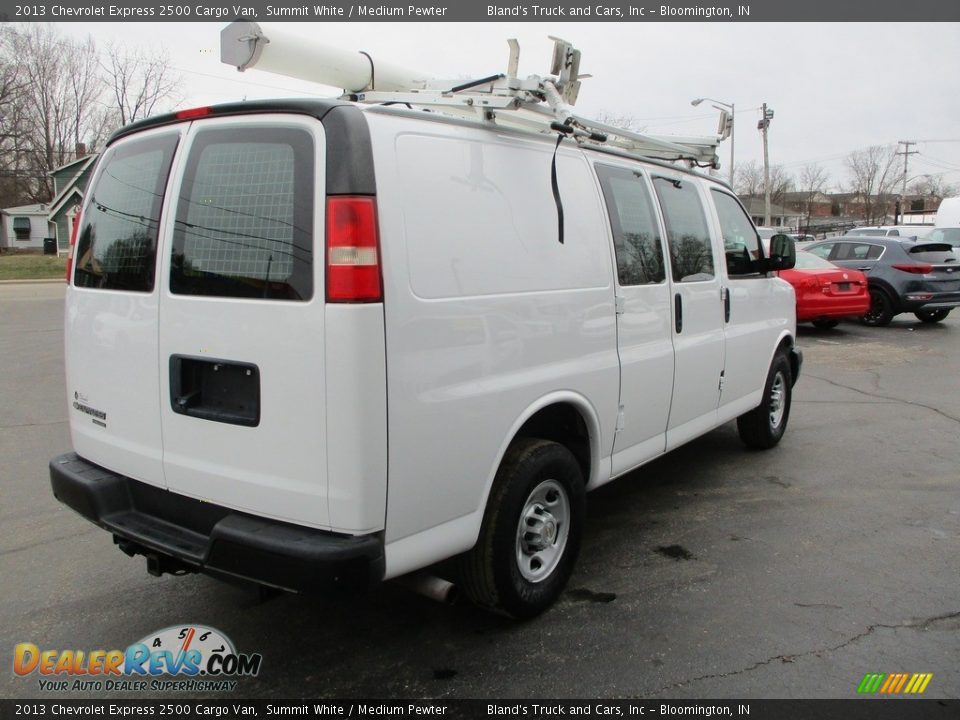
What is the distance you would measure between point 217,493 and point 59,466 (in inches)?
42.8

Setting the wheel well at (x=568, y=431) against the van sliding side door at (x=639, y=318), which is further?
the van sliding side door at (x=639, y=318)

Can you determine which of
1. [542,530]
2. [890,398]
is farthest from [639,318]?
[890,398]

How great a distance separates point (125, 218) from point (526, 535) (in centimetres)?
226

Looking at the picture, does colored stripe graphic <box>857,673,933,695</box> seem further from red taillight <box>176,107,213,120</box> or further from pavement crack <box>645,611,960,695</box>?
red taillight <box>176,107,213,120</box>

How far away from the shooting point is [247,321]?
2633 millimetres

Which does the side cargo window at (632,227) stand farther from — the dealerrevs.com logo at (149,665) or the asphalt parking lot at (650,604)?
the dealerrevs.com logo at (149,665)

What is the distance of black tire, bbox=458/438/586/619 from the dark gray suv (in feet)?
41.9

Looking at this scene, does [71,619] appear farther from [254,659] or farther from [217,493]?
[217,493]

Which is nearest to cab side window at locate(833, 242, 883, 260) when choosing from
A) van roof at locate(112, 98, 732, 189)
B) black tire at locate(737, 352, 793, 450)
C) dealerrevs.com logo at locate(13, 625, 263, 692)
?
black tire at locate(737, 352, 793, 450)

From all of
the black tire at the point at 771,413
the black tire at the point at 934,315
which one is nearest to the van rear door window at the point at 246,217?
the black tire at the point at 771,413

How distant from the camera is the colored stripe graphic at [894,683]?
9.52ft

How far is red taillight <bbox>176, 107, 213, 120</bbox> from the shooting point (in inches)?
113

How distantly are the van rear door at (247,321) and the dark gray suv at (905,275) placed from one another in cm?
1410

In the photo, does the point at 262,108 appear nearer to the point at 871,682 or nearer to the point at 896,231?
the point at 871,682
